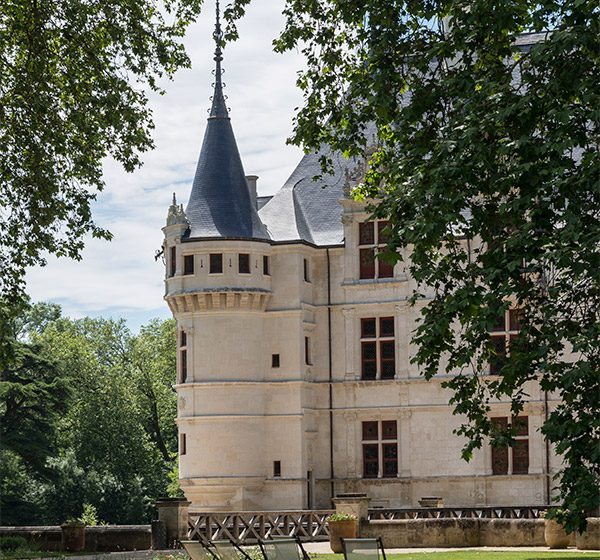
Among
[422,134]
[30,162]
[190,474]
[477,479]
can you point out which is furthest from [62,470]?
[422,134]

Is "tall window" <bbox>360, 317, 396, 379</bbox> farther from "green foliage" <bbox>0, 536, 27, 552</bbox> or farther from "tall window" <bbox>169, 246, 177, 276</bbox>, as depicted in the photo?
"green foliage" <bbox>0, 536, 27, 552</bbox>

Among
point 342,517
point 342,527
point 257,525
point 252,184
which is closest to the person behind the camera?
point 342,527

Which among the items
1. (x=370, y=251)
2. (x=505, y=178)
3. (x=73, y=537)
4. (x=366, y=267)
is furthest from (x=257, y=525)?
(x=505, y=178)

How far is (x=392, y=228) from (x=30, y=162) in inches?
239

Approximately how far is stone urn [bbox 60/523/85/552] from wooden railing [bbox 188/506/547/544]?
2.27 m

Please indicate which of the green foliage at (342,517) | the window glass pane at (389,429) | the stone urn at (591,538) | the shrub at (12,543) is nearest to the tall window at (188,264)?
the window glass pane at (389,429)

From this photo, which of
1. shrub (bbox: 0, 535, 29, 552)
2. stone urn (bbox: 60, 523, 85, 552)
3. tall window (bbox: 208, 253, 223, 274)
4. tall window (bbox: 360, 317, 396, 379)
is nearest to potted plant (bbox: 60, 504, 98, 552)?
stone urn (bbox: 60, 523, 85, 552)

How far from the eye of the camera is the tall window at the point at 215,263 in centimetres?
3631

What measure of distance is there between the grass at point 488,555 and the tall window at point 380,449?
11.5 m

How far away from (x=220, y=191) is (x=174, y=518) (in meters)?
12.5

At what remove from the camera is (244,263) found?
120 feet

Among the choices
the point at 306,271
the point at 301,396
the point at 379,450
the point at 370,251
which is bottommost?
the point at 379,450

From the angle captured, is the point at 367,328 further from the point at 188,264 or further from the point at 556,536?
the point at 556,536

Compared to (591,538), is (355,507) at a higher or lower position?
higher
